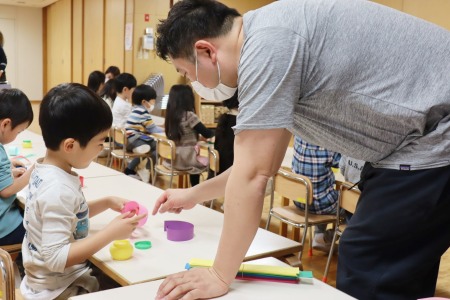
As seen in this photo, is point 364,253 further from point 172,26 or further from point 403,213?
point 172,26

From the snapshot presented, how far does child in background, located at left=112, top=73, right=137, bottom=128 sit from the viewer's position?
225 inches

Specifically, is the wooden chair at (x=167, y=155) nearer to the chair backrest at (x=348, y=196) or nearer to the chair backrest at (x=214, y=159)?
the chair backrest at (x=214, y=159)

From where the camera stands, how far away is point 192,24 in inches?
49.7

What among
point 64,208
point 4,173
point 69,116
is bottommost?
point 4,173

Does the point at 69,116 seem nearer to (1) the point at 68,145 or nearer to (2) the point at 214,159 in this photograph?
(1) the point at 68,145

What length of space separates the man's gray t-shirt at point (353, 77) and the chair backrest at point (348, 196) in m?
1.36

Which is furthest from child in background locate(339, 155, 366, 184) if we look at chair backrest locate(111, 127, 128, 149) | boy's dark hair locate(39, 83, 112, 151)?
chair backrest locate(111, 127, 128, 149)

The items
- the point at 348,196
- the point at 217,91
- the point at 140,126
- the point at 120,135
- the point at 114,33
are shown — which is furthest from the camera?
the point at 114,33

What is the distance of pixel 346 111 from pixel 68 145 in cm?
89

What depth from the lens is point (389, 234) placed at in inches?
52.2

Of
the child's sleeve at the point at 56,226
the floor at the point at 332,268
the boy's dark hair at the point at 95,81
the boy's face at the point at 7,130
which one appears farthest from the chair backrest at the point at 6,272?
the boy's dark hair at the point at 95,81

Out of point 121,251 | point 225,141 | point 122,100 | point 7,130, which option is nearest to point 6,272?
point 121,251

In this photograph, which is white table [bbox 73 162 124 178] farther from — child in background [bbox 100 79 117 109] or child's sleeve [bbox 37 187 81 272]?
child in background [bbox 100 79 117 109]

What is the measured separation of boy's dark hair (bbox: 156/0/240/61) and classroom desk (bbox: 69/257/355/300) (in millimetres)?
582
